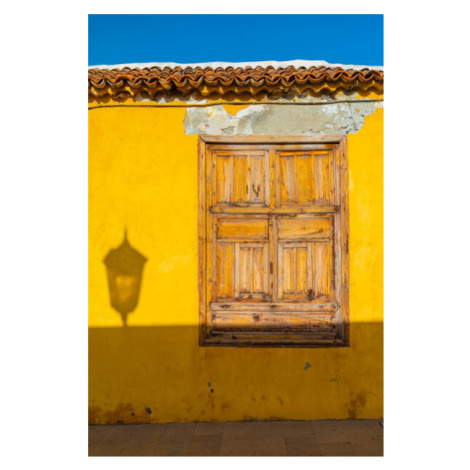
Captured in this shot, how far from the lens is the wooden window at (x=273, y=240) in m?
4.12

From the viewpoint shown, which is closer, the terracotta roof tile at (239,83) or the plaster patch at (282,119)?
the terracotta roof tile at (239,83)

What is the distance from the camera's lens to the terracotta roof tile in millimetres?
4043

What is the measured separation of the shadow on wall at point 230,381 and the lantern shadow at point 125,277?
0.25 meters

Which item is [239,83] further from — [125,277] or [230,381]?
[230,381]

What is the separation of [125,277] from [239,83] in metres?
2.23

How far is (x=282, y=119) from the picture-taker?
13.7 feet

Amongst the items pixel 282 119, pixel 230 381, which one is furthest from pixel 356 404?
pixel 282 119

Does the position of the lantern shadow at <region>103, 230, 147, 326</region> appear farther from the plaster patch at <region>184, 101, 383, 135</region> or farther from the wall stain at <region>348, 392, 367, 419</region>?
the wall stain at <region>348, 392, 367, 419</region>

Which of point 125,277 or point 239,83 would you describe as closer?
point 239,83

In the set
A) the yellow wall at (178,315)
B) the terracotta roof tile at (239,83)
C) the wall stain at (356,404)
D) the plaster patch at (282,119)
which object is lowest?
the wall stain at (356,404)

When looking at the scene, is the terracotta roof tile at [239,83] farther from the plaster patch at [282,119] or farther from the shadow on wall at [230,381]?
the shadow on wall at [230,381]

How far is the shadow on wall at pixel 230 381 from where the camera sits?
407 cm

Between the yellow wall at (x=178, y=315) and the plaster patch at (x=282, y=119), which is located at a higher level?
the plaster patch at (x=282, y=119)

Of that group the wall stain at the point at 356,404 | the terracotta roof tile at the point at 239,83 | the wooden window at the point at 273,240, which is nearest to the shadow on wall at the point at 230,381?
the wall stain at the point at 356,404
